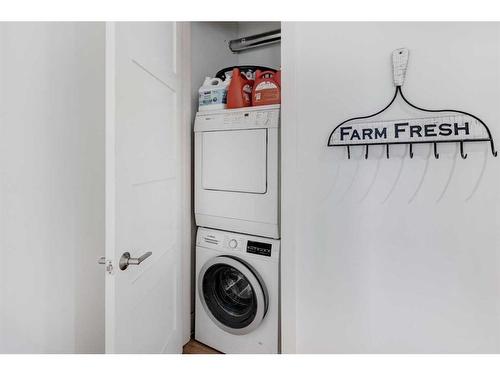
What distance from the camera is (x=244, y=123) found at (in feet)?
5.85

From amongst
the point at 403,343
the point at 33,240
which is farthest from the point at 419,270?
the point at 33,240

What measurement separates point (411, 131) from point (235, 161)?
97cm

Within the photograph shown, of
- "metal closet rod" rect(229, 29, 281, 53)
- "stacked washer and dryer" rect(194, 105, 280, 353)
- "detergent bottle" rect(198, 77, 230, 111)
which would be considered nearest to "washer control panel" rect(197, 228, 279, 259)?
"stacked washer and dryer" rect(194, 105, 280, 353)

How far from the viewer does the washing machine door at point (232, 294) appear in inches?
68.4

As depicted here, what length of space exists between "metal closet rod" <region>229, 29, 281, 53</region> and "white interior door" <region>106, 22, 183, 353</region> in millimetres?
775

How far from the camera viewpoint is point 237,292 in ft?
6.33

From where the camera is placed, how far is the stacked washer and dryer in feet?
5.62

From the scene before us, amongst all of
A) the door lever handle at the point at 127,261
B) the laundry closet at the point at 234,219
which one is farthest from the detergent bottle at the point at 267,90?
the door lever handle at the point at 127,261

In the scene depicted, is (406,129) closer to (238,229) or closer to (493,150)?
(493,150)

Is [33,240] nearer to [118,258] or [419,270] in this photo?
[118,258]

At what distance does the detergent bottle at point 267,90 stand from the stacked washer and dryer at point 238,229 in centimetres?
8

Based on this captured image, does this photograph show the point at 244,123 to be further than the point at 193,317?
No

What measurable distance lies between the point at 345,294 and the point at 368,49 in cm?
103

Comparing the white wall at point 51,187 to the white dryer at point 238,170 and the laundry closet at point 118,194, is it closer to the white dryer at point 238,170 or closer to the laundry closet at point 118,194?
the laundry closet at point 118,194
